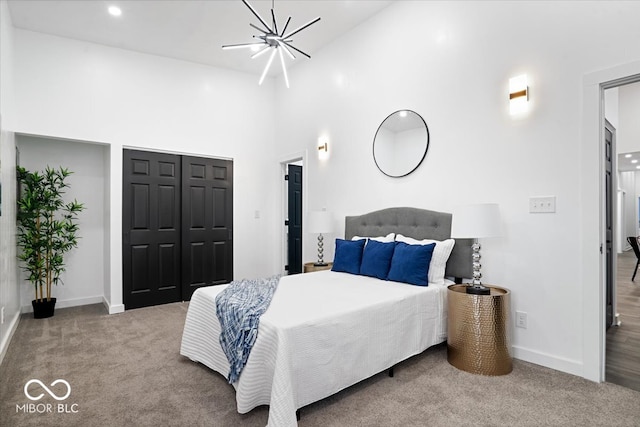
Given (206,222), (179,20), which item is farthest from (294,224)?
(179,20)

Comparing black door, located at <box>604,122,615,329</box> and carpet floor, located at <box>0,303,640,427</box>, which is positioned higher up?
black door, located at <box>604,122,615,329</box>

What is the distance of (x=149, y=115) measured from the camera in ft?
15.1

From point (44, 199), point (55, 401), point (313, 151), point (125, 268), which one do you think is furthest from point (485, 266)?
point (44, 199)

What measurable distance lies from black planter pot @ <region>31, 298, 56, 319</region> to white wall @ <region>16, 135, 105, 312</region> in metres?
0.37

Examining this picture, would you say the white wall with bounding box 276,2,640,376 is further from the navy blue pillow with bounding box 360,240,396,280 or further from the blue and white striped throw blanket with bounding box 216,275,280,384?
the blue and white striped throw blanket with bounding box 216,275,280,384

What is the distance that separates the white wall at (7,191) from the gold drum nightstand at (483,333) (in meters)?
3.64

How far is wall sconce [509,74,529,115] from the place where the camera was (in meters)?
2.67

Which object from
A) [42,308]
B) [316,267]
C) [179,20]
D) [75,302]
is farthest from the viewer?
[75,302]

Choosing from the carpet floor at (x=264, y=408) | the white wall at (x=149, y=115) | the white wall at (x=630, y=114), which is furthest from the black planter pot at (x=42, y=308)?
the white wall at (x=630, y=114)

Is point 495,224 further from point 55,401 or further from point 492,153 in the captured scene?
point 55,401

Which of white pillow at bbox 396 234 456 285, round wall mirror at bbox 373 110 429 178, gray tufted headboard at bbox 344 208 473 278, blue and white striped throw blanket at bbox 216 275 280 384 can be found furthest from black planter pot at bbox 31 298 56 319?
white pillow at bbox 396 234 456 285

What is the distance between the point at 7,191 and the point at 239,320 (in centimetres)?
290

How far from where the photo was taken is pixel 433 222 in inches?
127

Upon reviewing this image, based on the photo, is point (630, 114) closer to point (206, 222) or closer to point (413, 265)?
point (413, 265)
